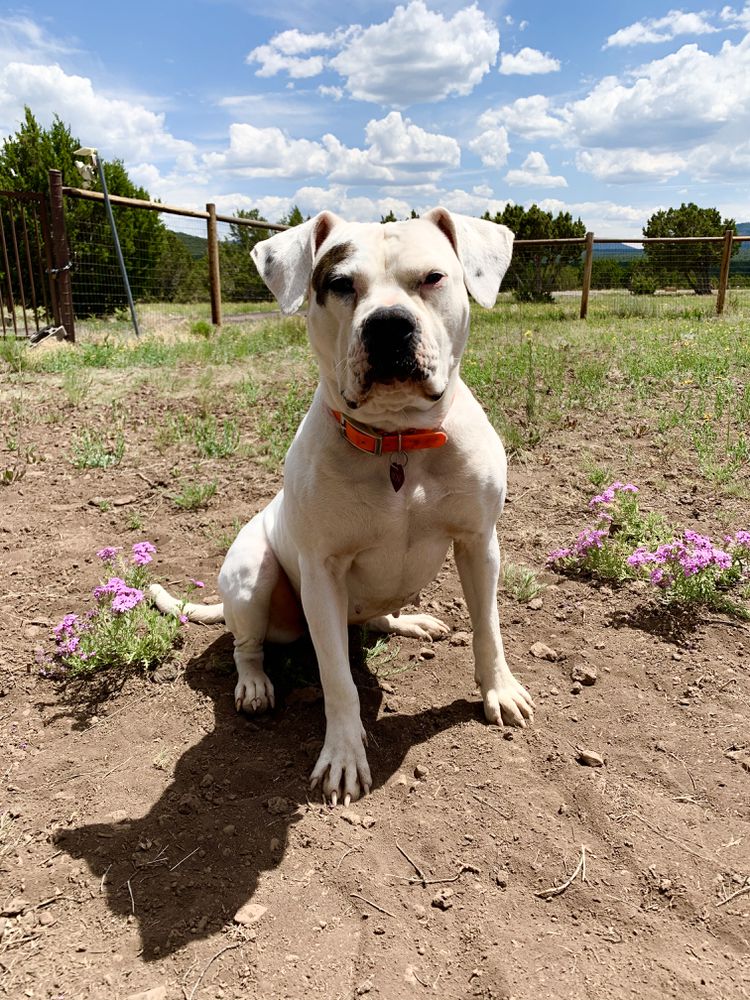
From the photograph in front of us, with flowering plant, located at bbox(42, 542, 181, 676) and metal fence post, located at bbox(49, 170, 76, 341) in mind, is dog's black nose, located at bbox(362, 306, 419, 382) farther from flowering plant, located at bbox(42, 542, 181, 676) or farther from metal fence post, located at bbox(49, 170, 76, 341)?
metal fence post, located at bbox(49, 170, 76, 341)

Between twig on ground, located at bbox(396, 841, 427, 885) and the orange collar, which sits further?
the orange collar

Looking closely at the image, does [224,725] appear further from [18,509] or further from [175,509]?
[18,509]

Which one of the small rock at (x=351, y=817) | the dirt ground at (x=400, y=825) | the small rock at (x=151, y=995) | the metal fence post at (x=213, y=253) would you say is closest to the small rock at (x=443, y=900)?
the dirt ground at (x=400, y=825)

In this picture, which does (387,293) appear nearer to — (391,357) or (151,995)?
(391,357)

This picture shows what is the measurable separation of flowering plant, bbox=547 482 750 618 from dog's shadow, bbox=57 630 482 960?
110 cm

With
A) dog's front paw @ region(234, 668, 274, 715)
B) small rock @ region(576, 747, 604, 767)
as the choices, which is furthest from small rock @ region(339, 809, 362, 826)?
small rock @ region(576, 747, 604, 767)

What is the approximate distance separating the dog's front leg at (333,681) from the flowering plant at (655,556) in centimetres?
149

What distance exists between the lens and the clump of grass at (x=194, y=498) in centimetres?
440

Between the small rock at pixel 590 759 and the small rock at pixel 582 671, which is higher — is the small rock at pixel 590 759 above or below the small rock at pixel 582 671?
below

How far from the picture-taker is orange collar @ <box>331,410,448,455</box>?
7.25ft

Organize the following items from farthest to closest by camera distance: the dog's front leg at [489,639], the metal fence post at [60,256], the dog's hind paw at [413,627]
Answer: the metal fence post at [60,256]
the dog's hind paw at [413,627]
the dog's front leg at [489,639]

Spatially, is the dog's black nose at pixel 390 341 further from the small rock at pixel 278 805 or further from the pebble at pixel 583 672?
the pebble at pixel 583 672

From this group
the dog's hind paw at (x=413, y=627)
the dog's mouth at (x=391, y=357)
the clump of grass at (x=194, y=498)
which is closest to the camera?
the dog's mouth at (x=391, y=357)

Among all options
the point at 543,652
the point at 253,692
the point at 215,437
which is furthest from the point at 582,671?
the point at 215,437
